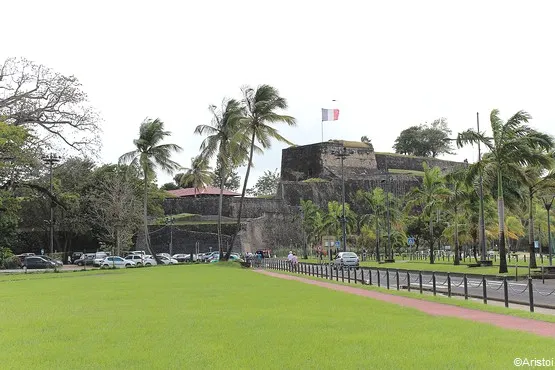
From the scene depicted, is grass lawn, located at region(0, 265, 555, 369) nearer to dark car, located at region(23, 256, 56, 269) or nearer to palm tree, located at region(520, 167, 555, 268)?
palm tree, located at region(520, 167, 555, 268)

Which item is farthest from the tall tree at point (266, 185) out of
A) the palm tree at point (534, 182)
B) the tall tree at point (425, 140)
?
the palm tree at point (534, 182)

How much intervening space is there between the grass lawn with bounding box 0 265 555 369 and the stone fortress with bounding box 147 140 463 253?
53.0 m

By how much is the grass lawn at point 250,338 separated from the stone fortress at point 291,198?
5300 cm

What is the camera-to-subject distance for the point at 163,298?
14859 millimetres

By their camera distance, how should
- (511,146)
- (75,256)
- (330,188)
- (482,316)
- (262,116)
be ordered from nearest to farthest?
(482,316), (511,146), (262,116), (75,256), (330,188)

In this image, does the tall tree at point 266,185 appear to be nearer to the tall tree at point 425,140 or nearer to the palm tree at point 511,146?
the tall tree at point 425,140

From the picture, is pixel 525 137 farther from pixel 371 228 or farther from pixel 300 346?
pixel 371 228

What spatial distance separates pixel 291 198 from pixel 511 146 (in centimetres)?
4960

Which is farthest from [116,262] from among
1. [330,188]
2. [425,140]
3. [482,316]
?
[425,140]

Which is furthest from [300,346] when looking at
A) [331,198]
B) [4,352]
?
[331,198]

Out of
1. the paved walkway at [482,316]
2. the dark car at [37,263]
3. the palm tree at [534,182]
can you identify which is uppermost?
the palm tree at [534,182]

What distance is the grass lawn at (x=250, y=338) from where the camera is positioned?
666 cm

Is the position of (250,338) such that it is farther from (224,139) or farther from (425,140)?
(425,140)

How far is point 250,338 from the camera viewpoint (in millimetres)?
8164
